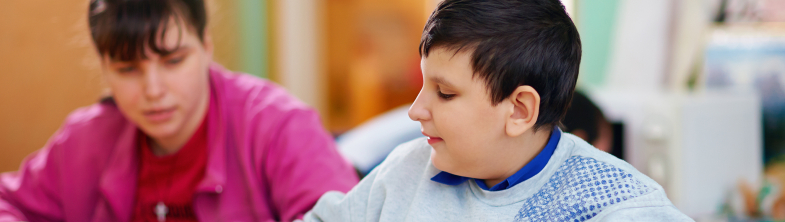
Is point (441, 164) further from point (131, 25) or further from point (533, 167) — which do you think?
point (131, 25)

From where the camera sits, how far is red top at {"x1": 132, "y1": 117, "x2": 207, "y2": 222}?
998mm

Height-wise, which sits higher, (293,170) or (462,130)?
(462,130)

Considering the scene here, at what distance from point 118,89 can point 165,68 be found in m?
0.09

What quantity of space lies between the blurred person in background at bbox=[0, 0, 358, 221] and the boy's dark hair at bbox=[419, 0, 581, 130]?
0.38 metres

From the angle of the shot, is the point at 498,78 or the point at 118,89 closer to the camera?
the point at 498,78

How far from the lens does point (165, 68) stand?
94 cm

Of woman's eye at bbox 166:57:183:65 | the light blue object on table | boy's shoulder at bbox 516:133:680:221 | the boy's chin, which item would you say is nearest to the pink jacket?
woman's eye at bbox 166:57:183:65

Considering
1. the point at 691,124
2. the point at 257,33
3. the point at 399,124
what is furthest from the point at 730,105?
the point at 257,33

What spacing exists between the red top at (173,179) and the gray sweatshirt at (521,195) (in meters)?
0.33

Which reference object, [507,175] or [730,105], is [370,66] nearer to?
[730,105]

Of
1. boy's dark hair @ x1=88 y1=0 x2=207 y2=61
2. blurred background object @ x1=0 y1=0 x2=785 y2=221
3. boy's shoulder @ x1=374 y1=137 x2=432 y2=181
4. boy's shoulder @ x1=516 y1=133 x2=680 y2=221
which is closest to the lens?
boy's shoulder @ x1=516 y1=133 x2=680 y2=221

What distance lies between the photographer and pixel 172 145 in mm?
1064

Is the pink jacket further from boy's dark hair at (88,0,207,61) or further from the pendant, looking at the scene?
boy's dark hair at (88,0,207,61)

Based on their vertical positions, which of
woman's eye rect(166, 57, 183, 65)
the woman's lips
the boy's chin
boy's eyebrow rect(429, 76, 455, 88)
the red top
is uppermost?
boy's eyebrow rect(429, 76, 455, 88)
